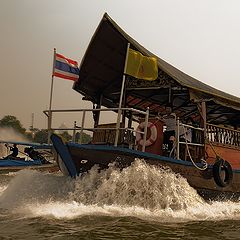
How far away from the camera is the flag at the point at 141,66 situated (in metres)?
7.71

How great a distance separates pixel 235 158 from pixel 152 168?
3395 millimetres

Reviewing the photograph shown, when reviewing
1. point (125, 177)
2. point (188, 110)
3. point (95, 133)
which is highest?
point (188, 110)

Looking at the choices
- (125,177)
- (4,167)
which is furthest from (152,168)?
(4,167)

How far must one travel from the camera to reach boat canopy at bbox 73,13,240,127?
26.9 ft

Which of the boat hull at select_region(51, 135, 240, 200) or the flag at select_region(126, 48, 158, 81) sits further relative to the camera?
the flag at select_region(126, 48, 158, 81)

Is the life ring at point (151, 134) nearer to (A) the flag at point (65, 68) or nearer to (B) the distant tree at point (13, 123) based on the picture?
(A) the flag at point (65, 68)

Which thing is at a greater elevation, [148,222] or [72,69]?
[72,69]

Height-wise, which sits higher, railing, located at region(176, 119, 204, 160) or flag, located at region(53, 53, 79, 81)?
flag, located at region(53, 53, 79, 81)

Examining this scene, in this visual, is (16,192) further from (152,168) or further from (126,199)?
(152,168)

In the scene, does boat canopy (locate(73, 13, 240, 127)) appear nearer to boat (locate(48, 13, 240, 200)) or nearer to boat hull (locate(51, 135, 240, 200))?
boat (locate(48, 13, 240, 200))

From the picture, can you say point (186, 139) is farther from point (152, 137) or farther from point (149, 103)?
point (149, 103)

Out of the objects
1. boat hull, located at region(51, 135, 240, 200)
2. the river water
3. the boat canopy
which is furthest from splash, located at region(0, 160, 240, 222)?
the boat canopy

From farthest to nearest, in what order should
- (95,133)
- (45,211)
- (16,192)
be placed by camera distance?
(95,133), (16,192), (45,211)

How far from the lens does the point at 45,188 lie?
7801 millimetres
